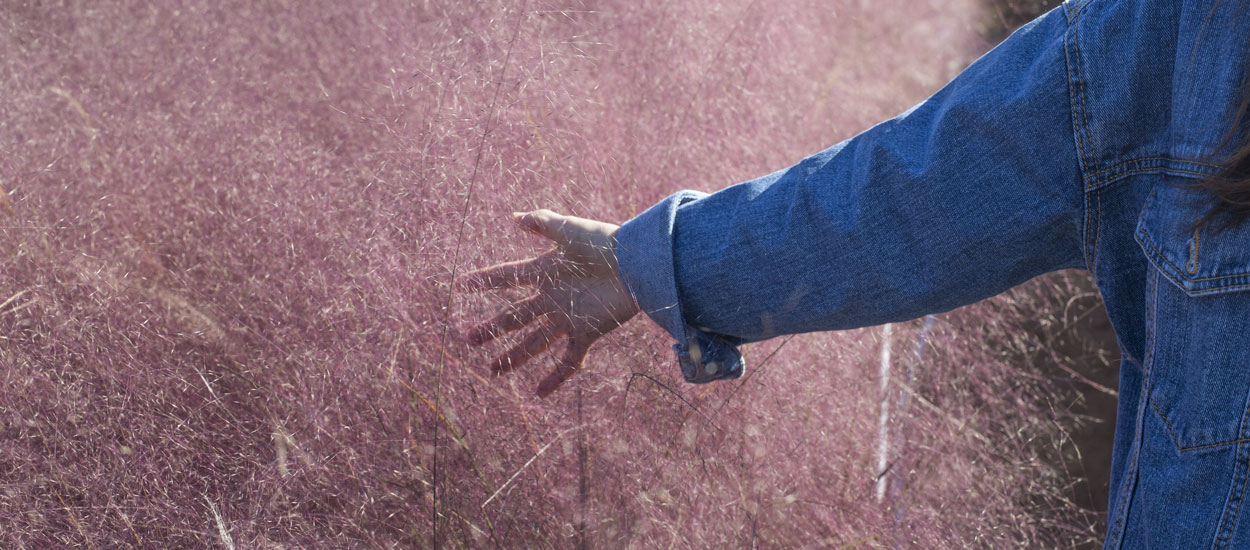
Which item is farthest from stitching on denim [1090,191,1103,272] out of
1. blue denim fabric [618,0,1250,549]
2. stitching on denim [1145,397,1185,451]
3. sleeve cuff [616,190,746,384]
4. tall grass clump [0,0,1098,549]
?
tall grass clump [0,0,1098,549]

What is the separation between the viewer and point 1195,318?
2.09ft

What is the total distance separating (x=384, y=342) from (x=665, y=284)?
13.1 inches

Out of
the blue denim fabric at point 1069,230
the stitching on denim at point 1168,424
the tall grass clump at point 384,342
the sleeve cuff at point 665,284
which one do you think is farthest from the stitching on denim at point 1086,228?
the tall grass clump at point 384,342

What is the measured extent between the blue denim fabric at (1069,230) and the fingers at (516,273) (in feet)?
0.31

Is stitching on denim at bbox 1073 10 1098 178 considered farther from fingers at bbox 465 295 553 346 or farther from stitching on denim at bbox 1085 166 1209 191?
fingers at bbox 465 295 553 346

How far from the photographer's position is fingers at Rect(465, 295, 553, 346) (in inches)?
35.5

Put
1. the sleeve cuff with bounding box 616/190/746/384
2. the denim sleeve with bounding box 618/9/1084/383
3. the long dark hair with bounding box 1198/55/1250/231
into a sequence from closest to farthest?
the long dark hair with bounding box 1198/55/1250/231, the denim sleeve with bounding box 618/9/1084/383, the sleeve cuff with bounding box 616/190/746/384

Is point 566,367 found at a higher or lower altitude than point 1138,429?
lower

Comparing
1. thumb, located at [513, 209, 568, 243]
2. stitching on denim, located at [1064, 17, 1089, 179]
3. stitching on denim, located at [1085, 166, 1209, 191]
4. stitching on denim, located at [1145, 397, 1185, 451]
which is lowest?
thumb, located at [513, 209, 568, 243]

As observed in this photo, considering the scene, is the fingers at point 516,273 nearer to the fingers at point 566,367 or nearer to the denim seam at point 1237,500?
the fingers at point 566,367

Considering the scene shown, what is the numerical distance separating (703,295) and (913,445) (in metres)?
0.62

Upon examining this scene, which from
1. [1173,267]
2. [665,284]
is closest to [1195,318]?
[1173,267]

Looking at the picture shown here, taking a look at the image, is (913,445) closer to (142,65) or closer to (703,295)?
(703,295)

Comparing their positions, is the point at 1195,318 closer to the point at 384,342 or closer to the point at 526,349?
the point at 526,349
